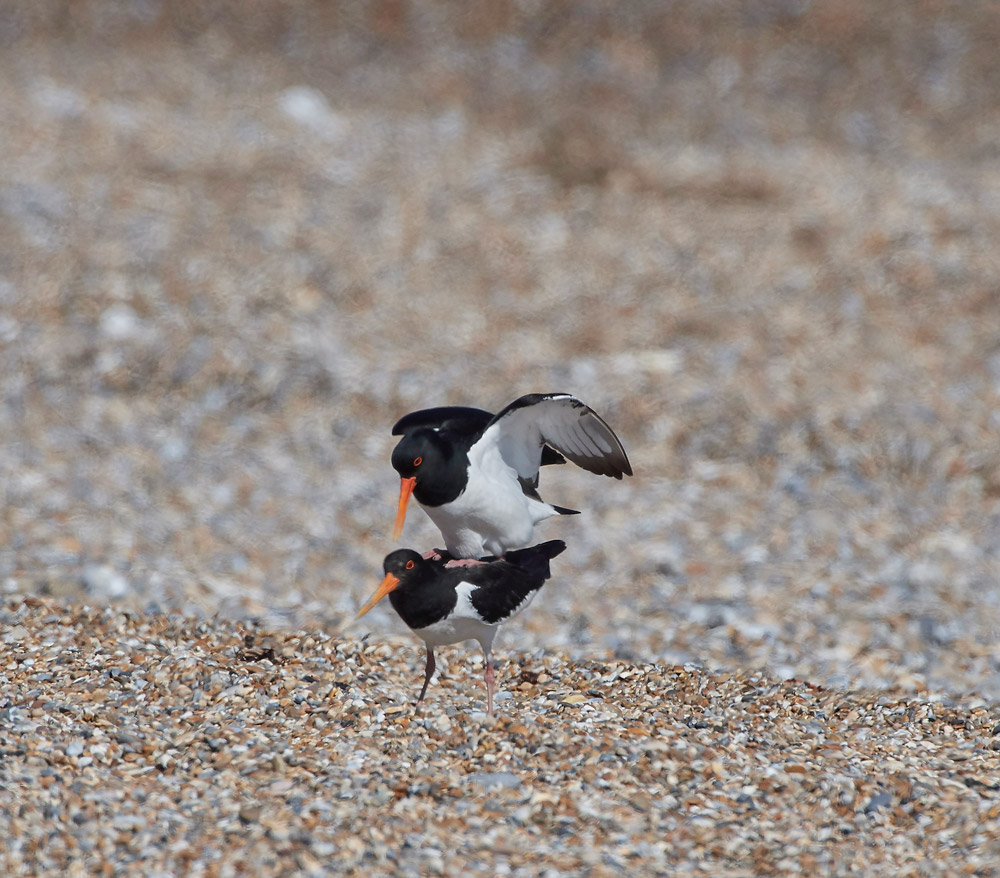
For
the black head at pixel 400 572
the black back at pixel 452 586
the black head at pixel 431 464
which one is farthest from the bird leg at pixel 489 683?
the black head at pixel 431 464

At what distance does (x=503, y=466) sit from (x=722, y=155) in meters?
10.7

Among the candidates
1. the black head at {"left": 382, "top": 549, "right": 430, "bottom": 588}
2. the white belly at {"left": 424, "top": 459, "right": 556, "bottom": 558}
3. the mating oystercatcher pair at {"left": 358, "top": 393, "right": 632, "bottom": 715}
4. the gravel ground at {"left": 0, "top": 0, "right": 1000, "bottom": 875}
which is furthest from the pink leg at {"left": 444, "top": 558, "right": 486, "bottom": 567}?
the gravel ground at {"left": 0, "top": 0, "right": 1000, "bottom": 875}

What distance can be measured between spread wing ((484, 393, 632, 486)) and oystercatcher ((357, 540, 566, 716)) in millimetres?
555

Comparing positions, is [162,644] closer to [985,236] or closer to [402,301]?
[402,301]

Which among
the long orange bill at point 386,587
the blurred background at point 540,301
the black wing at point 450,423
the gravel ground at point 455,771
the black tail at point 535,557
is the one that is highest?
the blurred background at point 540,301

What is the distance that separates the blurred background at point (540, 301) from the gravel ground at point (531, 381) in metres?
0.05

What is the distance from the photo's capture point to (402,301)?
39.7 feet

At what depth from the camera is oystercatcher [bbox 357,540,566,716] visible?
526 centimetres

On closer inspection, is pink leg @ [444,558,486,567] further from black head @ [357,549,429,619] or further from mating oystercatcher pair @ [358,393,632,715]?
black head @ [357,549,429,619]

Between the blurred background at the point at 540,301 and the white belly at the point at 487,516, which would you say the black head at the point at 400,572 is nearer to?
the white belly at the point at 487,516

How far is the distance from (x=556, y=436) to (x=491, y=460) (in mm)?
364

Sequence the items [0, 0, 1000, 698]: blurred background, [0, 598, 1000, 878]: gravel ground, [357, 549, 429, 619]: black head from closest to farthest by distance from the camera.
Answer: [0, 598, 1000, 878]: gravel ground < [357, 549, 429, 619]: black head < [0, 0, 1000, 698]: blurred background

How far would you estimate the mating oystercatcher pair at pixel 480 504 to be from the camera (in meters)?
5.30

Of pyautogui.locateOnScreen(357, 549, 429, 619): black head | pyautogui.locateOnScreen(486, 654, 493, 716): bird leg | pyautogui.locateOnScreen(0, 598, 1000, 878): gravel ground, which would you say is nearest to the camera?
pyautogui.locateOnScreen(0, 598, 1000, 878): gravel ground
